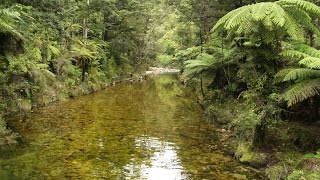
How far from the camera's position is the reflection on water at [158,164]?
725 centimetres

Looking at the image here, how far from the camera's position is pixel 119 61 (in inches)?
1266

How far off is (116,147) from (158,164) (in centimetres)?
162

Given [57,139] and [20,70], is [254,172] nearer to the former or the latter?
[57,139]

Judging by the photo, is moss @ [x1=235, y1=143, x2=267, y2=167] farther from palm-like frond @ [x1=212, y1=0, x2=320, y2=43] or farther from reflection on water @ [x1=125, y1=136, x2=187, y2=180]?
palm-like frond @ [x1=212, y1=0, x2=320, y2=43]

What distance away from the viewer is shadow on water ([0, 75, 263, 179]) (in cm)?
731

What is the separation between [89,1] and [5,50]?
554 inches

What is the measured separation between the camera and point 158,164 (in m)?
8.02

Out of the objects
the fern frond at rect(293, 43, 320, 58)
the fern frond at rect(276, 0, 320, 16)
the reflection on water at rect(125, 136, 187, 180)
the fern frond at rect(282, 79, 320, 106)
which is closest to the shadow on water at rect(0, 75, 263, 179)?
the reflection on water at rect(125, 136, 187, 180)

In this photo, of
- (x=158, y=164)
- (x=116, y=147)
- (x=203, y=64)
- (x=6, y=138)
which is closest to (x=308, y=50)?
(x=158, y=164)

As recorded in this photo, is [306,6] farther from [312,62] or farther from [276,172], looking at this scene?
[276,172]

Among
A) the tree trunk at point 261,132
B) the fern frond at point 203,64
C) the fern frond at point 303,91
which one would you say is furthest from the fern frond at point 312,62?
the fern frond at point 203,64

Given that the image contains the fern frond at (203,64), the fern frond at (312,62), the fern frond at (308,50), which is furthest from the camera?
the fern frond at (203,64)

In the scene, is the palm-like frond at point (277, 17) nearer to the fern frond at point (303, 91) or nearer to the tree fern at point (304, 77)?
the tree fern at point (304, 77)

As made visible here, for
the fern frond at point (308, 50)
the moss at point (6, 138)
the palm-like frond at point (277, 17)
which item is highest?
the palm-like frond at point (277, 17)
